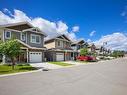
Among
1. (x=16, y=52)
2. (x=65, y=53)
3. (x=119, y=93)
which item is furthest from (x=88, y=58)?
(x=119, y=93)

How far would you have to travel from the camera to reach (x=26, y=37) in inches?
1271

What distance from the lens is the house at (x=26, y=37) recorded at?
28817 millimetres

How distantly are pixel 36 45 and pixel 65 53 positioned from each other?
13.0 metres

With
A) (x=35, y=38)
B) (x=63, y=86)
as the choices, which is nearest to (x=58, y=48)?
(x=35, y=38)

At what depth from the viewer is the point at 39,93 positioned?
7738 millimetres

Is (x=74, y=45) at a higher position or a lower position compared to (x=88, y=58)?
higher

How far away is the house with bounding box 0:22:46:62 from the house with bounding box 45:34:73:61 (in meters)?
6.00

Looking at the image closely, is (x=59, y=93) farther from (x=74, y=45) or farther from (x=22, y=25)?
(x=74, y=45)

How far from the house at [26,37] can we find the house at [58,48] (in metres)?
6.00

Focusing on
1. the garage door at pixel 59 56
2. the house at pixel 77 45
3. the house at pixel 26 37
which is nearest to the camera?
the house at pixel 26 37

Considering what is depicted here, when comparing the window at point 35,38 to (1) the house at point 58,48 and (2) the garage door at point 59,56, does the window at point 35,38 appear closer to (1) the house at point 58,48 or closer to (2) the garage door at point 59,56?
(1) the house at point 58,48

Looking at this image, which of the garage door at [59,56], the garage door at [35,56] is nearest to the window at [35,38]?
the garage door at [35,56]

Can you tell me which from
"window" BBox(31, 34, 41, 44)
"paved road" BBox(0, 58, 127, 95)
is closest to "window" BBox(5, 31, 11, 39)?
"window" BBox(31, 34, 41, 44)

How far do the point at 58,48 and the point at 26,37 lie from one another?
12422 millimetres
